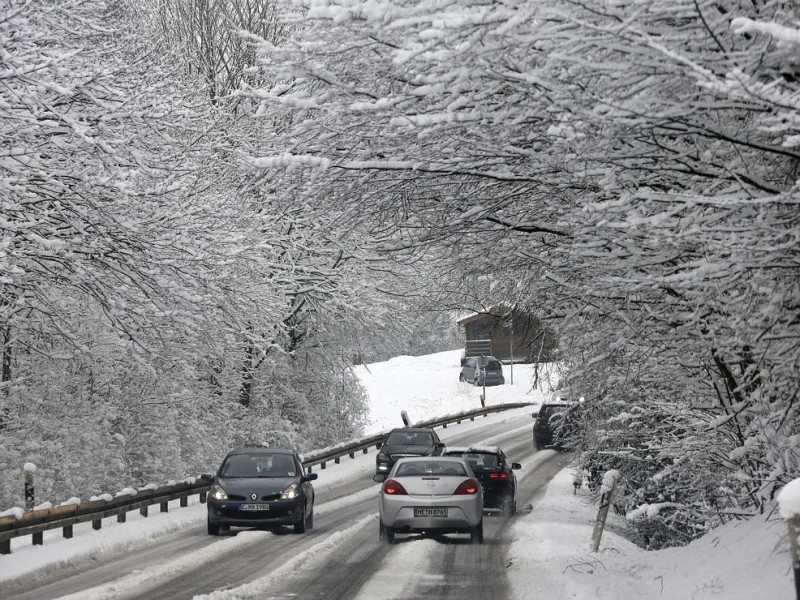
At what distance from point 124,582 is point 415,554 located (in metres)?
4.51

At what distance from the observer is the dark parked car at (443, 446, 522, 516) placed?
22.0 m

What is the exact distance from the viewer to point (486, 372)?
75250 millimetres

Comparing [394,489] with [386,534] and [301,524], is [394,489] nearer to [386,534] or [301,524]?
[386,534]

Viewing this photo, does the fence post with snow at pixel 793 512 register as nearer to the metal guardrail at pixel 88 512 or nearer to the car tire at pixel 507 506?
the metal guardrail at pixel 88 512

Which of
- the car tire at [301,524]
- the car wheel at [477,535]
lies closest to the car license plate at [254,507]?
the car tire at [301,524]

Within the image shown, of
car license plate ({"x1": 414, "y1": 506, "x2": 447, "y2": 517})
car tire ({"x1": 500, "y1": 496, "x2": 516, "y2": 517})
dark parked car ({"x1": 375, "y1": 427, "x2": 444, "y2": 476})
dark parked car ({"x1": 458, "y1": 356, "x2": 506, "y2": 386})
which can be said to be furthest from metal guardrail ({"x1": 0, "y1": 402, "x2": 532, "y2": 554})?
dark parked car ({"x1": 458, "y1": 356, "x2": 506, "y2": 386})

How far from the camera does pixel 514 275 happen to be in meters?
13.5

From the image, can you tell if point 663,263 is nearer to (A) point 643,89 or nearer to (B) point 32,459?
(A) point 643,89

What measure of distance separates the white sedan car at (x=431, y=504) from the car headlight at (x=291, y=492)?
208 cm

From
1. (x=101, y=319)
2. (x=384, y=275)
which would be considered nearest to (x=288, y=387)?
(x=384, y=275)

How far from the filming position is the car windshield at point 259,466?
1905 centimetres

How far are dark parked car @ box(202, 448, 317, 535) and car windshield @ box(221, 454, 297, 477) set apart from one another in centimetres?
2

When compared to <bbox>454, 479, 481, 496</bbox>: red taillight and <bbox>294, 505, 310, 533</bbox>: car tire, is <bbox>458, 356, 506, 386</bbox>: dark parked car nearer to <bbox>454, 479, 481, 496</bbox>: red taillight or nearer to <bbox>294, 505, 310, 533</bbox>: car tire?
<bbox>294, 505, 310, 533</bbox>: car tire

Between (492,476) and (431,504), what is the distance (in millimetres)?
6251
